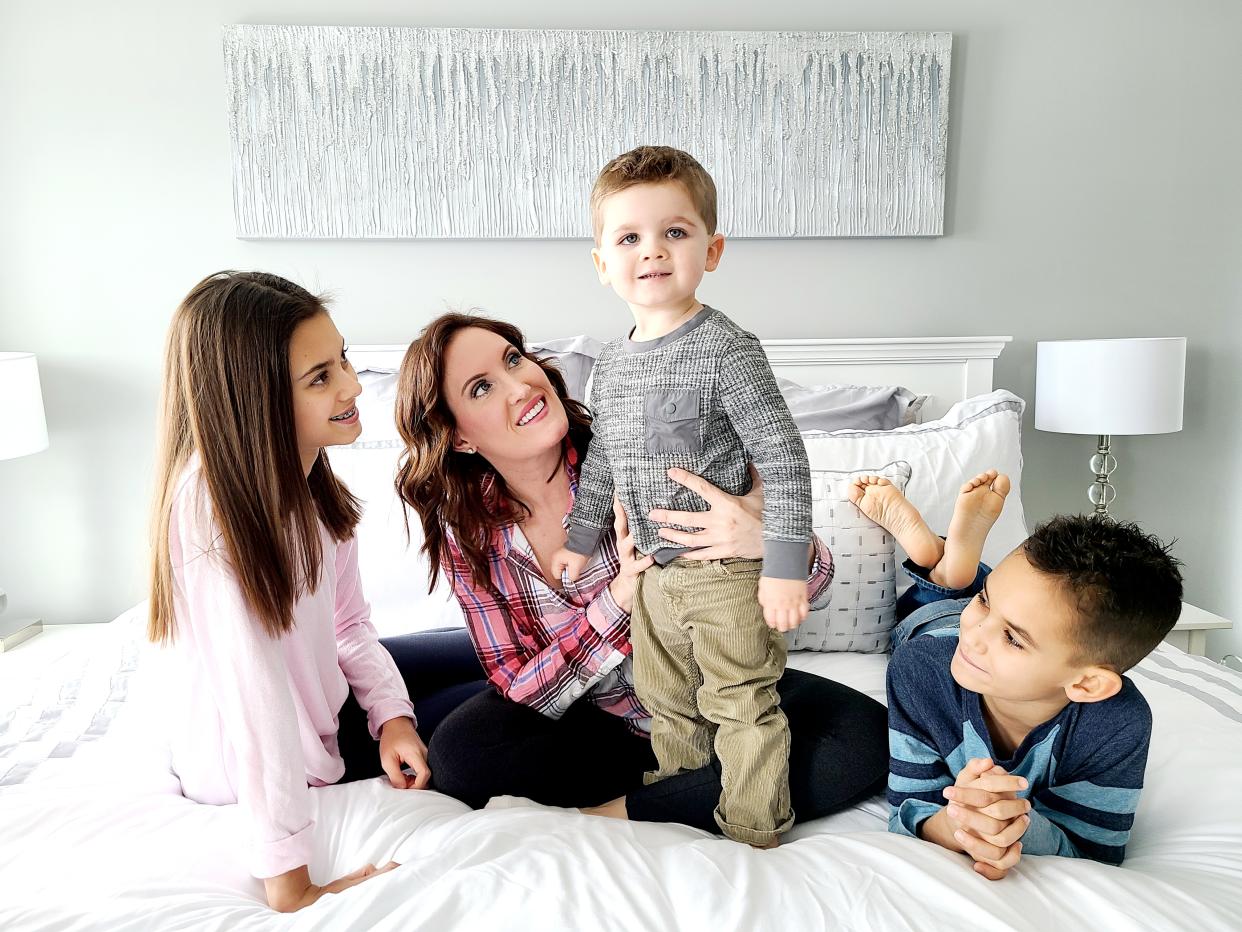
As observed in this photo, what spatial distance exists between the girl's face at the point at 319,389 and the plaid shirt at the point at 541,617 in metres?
0.29

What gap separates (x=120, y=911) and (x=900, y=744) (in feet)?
2.97

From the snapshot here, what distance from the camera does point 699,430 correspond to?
3.89ft

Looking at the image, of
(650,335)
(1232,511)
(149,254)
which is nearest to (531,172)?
(149,254)

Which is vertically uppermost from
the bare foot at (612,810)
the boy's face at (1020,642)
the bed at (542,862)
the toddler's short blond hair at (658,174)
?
the toddler's short blond hair at (658,174)

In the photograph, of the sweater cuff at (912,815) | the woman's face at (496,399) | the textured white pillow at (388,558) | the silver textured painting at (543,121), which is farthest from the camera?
the silver textured painting at (543,121)

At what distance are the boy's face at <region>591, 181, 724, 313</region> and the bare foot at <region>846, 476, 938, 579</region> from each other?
63 centimetres

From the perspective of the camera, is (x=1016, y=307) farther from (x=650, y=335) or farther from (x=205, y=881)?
(x=205, y=881)

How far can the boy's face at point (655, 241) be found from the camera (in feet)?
3.77

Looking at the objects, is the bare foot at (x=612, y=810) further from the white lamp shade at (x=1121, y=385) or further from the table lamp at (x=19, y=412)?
the table lamp at (x=19, y=412)

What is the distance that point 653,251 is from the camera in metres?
1.15

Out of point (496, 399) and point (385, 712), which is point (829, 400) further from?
point (385, 712)

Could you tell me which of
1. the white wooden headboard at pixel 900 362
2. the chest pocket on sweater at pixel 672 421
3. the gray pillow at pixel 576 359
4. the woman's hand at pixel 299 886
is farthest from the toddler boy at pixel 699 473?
the white wooden headboard at pixel 900 362

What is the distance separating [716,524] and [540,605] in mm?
352

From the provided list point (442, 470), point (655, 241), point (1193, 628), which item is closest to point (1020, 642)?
point (655, 241)
